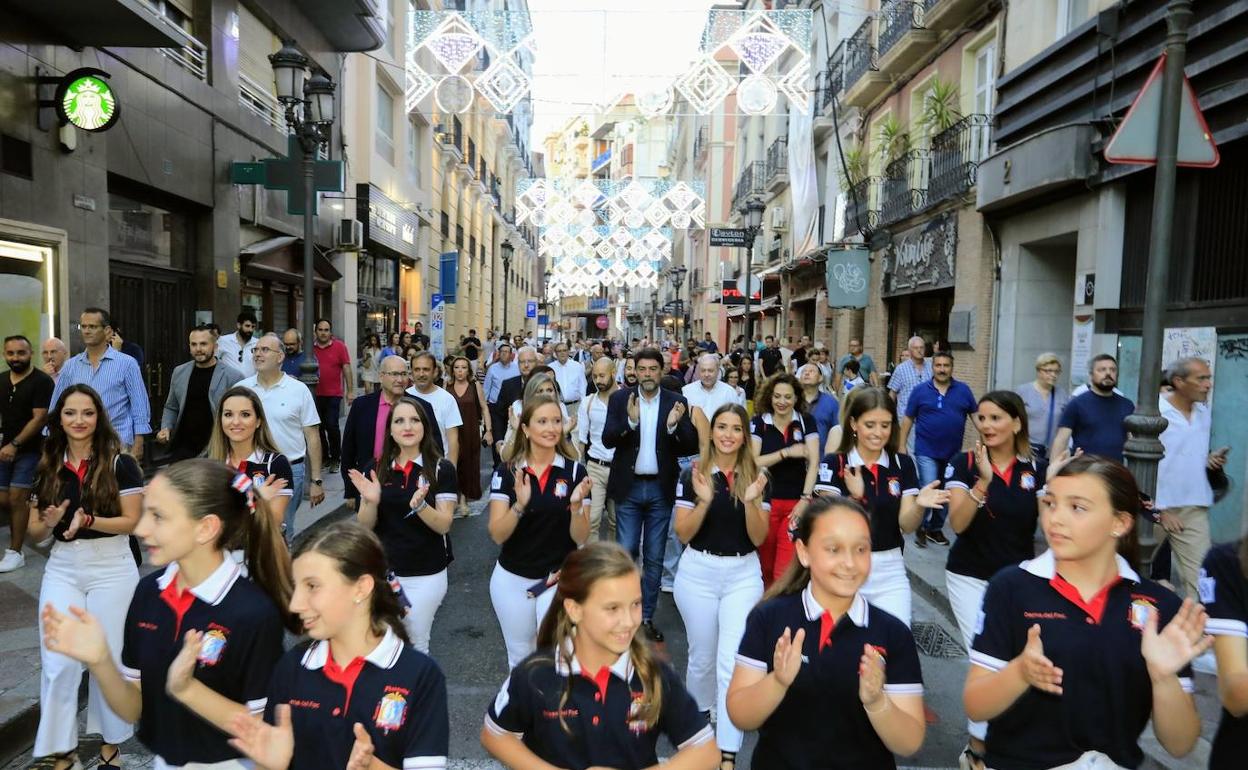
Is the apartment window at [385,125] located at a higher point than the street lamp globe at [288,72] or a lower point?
higher

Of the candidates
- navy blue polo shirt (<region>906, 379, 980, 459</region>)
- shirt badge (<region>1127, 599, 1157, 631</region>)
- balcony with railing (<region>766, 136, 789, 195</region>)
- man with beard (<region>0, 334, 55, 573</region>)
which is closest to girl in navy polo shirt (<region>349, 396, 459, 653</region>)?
shirt badge (<region>1127, 599, 1157, 631</region>)

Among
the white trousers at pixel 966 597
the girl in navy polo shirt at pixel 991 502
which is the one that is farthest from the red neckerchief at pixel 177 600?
the white trousers at pixel 966 597

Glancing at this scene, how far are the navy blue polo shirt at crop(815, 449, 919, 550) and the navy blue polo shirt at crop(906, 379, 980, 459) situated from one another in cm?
402

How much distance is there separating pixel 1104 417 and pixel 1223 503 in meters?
2.82

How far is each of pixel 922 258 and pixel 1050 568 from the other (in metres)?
14.3

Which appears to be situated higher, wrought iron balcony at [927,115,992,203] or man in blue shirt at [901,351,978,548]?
wrought iron balcony at [927,115,992,203]

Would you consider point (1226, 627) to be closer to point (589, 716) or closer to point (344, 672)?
point (589, 716)

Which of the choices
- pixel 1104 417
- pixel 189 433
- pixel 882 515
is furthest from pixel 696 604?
pixel 189 433

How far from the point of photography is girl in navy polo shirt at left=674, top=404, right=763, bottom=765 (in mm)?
4469

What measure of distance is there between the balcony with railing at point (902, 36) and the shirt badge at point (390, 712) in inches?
605

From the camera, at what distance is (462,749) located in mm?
4367

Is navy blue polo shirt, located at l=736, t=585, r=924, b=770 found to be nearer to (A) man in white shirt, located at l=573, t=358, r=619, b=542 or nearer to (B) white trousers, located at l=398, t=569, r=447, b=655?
(B) white trousers, located at l=398, t=569, r=447, b=655

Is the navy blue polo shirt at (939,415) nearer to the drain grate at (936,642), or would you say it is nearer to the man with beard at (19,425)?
the drain grate at (936,642)

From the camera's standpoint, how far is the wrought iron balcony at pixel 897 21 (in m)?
15.4
